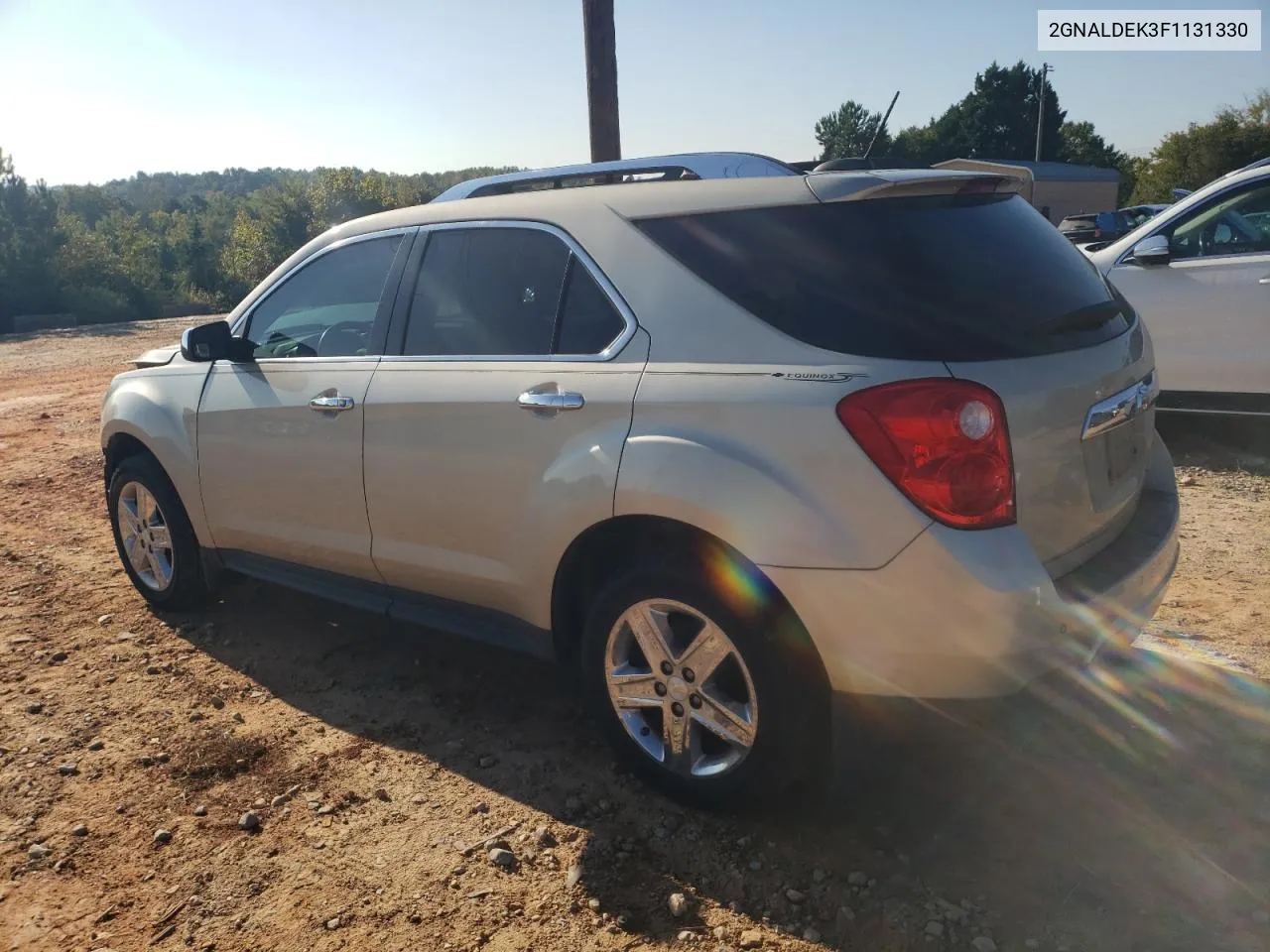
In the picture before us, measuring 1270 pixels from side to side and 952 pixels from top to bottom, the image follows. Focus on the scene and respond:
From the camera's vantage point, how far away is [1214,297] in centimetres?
621

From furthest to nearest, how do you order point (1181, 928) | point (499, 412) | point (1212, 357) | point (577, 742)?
1. point (1212, 357)
2. point (577, 742)
3. point (499, 412)
4. point (1181, 928)

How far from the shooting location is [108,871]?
2.86 metres

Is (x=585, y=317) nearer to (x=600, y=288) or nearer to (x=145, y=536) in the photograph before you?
(x=600, y=288)

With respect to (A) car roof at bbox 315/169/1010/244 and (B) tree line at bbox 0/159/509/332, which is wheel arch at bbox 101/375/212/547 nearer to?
(A) car roof at bbox 315/169/1010/244

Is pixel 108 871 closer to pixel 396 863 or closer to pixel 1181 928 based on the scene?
pixel 396 863

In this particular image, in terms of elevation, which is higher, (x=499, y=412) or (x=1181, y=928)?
(x=499, y=412)

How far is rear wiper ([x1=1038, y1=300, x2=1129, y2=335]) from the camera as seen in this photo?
265cm

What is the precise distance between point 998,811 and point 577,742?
4.47ft

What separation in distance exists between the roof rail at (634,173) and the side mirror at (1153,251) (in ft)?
13.5

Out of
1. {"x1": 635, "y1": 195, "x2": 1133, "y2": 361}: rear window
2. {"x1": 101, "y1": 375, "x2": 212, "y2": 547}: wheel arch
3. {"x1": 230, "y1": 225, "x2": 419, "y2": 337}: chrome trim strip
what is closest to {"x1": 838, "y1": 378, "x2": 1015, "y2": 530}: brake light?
{"x1": 635, "y1": 195, "x2": 1133, "y2": 361}: rear window

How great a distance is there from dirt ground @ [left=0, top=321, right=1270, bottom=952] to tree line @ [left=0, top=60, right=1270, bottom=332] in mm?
2019

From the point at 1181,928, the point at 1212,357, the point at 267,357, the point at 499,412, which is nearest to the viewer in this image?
the point at 1181,928

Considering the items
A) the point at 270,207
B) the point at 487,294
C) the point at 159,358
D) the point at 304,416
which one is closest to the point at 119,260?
the point at 270,207

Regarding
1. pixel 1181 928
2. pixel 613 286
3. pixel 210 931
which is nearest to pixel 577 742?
pixel 210 931
